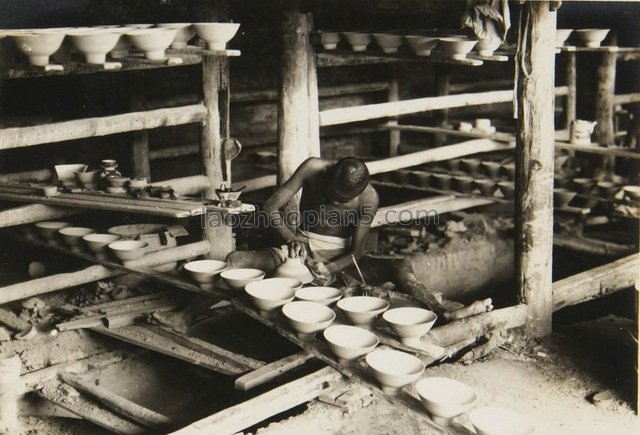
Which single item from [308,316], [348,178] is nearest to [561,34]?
[348,178]

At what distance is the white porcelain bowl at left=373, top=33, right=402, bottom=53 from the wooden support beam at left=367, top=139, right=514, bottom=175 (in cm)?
183

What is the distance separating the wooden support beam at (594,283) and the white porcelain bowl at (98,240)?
12.6 ft

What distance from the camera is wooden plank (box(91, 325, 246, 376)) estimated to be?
564cm

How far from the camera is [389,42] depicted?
6715 mm

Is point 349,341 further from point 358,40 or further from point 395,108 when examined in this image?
point 395,108

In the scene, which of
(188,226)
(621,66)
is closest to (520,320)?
(188,226)

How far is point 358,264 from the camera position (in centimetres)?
715

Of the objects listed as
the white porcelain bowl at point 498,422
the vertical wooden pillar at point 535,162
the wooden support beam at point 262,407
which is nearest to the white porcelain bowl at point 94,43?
the wooden support beam at point 262,407

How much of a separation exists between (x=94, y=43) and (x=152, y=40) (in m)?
0.40

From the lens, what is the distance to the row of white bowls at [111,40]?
507cm

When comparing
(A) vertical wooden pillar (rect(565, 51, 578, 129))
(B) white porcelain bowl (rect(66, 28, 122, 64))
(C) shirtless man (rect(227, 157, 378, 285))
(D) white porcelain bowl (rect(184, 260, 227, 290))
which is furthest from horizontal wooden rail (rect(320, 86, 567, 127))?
(B) white porcelain bowl (rect(66, 28, 122, 64))

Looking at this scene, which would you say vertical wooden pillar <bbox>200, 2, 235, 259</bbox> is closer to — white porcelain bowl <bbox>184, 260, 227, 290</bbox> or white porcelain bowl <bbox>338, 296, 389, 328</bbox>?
white porcelain bowl <bbox>184, 260, 227, 290</bbox>

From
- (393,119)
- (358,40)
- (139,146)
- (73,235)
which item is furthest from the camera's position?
(393,119)

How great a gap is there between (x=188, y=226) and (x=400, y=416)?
346cm
